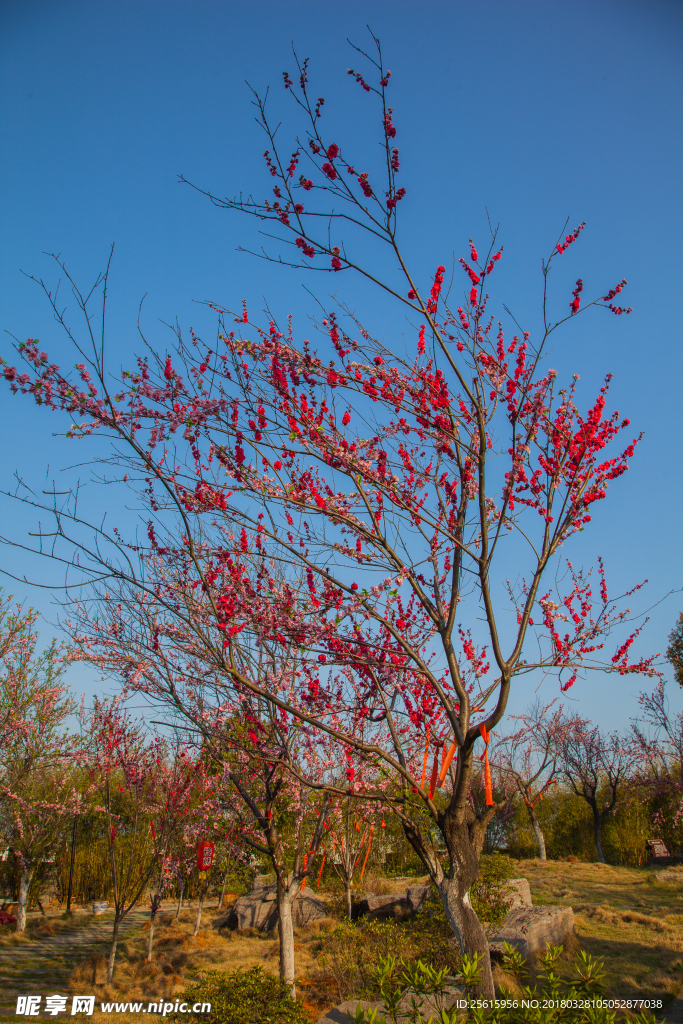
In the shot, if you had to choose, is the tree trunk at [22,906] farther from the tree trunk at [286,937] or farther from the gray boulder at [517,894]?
the gray boulder at [517,894]

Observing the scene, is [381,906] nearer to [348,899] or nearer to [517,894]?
[348,899]

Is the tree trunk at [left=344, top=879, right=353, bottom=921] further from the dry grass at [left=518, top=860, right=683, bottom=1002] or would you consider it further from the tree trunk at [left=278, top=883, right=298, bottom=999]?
the tree trunk at [left=278, top=883, right=298, bottom=999]

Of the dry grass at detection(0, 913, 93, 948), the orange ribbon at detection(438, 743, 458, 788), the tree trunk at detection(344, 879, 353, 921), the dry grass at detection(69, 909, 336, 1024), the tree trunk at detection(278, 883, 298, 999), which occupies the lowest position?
the dry grass at detection(0, 913, 93, 948)

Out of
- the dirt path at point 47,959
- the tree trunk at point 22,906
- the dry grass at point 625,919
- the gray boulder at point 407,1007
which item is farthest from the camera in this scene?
the tree trunk at point 22,906

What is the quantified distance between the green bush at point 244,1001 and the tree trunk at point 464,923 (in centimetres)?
133

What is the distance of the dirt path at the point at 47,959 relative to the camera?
9.16 metres

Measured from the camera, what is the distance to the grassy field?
27.0 feet

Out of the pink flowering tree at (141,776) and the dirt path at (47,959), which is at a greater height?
the pink flowering tree at (141,776)

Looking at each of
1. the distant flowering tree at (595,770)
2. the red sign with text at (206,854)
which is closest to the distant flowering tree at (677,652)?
the distant flowering tree at (595,770)

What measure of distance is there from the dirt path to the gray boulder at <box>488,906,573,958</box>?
654cm

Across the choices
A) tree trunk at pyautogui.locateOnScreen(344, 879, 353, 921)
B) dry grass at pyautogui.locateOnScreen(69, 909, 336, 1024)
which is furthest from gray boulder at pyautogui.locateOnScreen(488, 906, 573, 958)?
tree trunk at pyautogui.locateOnScreen(344, 879, 353, 921)

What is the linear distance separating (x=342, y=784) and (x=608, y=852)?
63.1 ft

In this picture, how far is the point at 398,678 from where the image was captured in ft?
18.6

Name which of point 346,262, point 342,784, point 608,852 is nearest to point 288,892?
point 342,784
